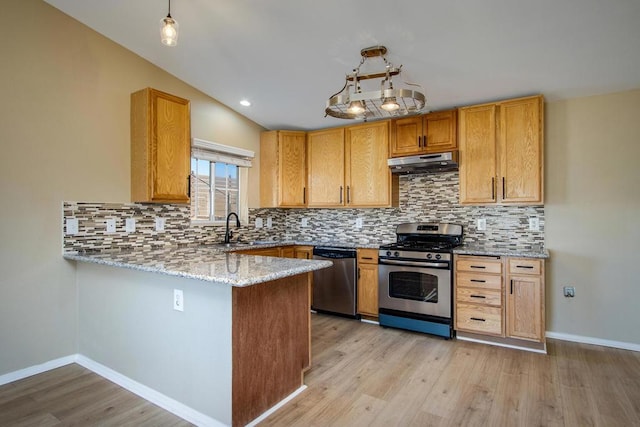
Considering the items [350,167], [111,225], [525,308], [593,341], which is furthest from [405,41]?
[593,341]

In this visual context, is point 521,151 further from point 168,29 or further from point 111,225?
point 111,225

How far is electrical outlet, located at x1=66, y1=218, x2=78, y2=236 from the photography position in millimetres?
2859

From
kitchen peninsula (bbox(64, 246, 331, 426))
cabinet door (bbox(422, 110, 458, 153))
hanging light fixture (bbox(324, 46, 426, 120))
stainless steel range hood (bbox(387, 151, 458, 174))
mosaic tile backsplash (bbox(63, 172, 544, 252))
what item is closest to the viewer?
kitchen peninsula (bbox(64, 246, 331, 426))

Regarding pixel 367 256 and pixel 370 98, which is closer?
pixel 370 98

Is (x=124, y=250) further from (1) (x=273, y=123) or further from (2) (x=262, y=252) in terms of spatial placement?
(1) (x=273, y=123)

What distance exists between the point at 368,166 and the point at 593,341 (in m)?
2.83

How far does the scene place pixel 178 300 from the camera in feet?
7.10

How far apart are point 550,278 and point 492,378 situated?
1.46 m

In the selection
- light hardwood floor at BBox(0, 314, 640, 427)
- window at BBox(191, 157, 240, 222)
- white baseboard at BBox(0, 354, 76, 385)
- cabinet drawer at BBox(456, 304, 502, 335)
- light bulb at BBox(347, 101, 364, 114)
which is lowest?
light hardwood floor at BBox(0, 314, 640, 427)

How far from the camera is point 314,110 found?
411 cm

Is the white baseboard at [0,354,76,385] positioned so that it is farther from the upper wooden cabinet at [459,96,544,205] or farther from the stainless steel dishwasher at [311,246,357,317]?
the upper wooden cabinet at [459,96,544,205]

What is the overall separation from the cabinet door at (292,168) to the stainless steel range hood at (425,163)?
49.6 inches

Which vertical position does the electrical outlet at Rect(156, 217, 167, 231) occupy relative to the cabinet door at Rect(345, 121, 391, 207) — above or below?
below

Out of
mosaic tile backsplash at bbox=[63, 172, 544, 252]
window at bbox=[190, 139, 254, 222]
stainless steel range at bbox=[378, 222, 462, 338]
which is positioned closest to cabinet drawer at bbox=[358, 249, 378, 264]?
stainless steel range at bbox=[378, 222, 462, 338]
